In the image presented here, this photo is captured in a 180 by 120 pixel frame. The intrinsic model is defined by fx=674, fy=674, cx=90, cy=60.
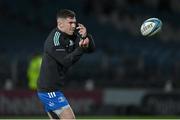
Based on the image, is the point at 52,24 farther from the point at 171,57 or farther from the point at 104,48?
the point at 171,57

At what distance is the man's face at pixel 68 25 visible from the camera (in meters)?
8.67

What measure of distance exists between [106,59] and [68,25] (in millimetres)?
13298

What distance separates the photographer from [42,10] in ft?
86.9

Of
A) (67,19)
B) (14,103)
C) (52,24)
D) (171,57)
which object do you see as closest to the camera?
(67,19)

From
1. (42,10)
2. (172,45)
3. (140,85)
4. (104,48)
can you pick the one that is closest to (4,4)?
(42,10)

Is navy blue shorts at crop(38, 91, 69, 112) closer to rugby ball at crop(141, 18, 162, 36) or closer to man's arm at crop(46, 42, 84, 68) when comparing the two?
man's arm at crop(46, 42, 84, 68)

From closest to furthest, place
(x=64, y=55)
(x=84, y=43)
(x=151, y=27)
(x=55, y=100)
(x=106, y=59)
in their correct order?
(x=84, y=43)
(x=64, y=55)
(x=55, y=100)
(x=151, y=27)
(x=106, y=59)

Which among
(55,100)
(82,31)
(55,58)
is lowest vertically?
(55,100)

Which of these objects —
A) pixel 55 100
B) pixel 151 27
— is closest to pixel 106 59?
pixel 151 27

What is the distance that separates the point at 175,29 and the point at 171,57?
11.1 feet

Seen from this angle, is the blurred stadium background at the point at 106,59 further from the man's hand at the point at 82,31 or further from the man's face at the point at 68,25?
the man's hand at the point at 82,31

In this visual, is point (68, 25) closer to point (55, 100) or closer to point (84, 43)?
point (84, 43)

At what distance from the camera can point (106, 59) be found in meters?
22.0

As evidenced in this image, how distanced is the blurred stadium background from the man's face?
404 inches
